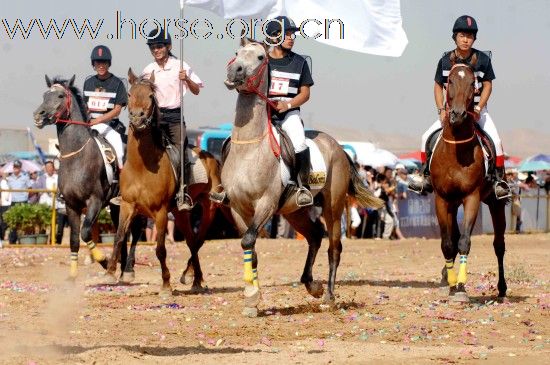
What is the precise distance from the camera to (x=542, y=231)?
36.2 m

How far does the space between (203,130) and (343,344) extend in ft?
83.6

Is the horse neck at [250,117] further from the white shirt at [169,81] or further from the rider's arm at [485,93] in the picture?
the white shirt at [169,81]

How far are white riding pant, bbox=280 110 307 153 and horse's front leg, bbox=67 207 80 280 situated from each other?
13.5 feet

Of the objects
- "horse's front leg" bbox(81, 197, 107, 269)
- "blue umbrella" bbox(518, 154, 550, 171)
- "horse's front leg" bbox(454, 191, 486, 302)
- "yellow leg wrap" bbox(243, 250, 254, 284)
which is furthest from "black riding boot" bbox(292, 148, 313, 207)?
"blue umbrella" bbox(518, 154, 550, 171)

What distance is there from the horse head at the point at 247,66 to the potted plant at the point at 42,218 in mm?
13981

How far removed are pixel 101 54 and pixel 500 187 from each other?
250 inches

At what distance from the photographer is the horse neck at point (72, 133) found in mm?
16203

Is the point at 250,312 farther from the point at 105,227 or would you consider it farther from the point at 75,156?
the point at 105,227

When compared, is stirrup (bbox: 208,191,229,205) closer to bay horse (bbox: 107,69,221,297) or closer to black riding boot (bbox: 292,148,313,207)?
black riding boot (bbox: 292,148,313,207)

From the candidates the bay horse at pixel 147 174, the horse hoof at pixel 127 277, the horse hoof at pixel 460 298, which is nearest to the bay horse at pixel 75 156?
the horse hoof at pixel 127 277

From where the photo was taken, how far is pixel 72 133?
639 inches

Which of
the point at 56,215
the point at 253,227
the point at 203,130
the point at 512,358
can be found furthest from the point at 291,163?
the point at 203,130

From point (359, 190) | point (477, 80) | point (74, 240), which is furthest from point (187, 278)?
point (477, 80)


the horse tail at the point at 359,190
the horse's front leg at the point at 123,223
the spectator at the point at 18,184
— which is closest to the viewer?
the horse tail at the point at 359,190
